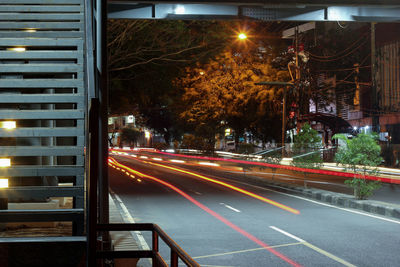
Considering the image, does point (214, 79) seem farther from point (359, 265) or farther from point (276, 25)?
point (359, 265)

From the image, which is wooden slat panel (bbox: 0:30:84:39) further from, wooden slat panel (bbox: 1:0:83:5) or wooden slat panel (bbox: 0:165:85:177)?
wooden slat panel (bbox: 0:165:85:177)

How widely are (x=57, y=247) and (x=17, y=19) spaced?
5.69 meters

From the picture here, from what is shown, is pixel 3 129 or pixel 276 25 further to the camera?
pixel 276 25

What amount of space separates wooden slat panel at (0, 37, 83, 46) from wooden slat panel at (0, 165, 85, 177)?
9.10 ft

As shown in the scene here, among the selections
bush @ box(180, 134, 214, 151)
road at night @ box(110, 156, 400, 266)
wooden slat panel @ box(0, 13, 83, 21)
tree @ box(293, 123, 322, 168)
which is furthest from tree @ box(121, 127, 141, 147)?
wooden slat panel @ box(0, 13, 83, 21)

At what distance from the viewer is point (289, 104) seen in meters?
43.9

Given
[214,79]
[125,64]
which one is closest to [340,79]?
[214,79]

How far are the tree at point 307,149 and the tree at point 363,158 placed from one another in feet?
17.0

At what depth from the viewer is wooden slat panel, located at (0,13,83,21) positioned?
10.4 metres

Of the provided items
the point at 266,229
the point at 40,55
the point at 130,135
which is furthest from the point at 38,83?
the point at 130,135

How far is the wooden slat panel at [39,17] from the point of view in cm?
1038

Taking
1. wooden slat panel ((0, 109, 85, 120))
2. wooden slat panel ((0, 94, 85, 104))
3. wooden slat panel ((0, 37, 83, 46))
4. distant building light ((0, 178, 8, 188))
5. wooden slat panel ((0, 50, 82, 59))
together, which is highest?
wooden slat panel ((0, 37, 83, 46))

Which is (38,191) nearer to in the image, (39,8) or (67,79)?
(67,79)

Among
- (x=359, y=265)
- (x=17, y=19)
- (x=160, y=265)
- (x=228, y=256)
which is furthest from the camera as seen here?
(x=17, y=19)
